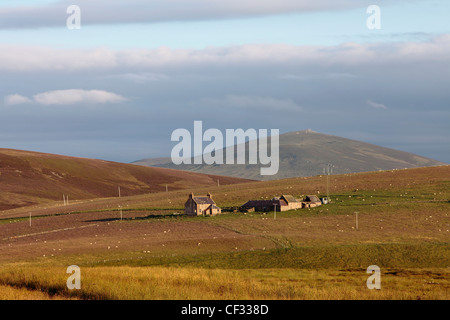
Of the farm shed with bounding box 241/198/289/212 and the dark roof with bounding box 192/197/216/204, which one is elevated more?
the dark roof with bounding box 192/197/216/204

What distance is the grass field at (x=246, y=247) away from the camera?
40.9m

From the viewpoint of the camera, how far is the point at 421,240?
78.6 meters

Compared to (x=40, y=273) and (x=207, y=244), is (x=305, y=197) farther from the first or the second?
(x=40, y=273)

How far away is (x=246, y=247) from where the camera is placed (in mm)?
76125

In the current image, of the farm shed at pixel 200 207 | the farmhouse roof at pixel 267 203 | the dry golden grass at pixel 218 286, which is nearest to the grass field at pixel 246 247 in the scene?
the dry golden grass at pixel 218 286

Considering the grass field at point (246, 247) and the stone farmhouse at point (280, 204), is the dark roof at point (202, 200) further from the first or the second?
the stone farmhouse at point (280, 204)

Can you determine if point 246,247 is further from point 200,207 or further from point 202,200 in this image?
point 202,200

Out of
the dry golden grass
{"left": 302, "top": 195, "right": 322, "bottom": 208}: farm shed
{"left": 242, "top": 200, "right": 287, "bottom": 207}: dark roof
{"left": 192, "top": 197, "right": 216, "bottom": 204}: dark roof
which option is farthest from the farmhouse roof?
the dry golden grass

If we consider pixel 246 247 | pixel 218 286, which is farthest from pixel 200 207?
pixel 218 286

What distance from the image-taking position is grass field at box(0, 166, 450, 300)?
40.9m

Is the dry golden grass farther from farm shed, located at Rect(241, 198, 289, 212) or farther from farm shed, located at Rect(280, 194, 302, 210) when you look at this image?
farm shed, located at Rect(280, 194, 302, 210)
